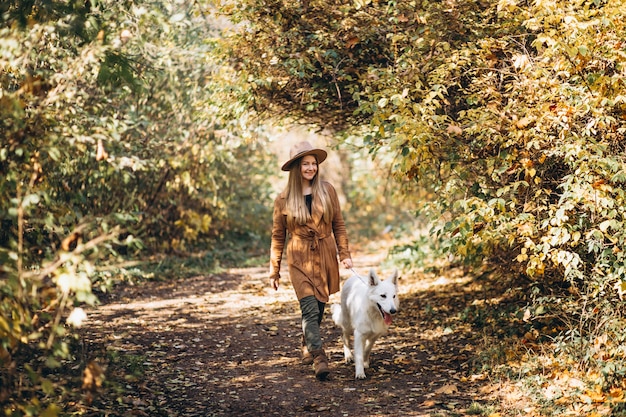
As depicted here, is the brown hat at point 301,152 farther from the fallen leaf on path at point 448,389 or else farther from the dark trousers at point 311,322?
the fallen leaf on path at point 448,389

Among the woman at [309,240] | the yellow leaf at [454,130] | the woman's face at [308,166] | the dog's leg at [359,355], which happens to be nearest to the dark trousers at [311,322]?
the woman at [309,240]

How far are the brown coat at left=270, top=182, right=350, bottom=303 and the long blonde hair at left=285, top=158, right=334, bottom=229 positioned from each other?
47mm

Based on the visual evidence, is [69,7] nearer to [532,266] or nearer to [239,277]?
[532,266]

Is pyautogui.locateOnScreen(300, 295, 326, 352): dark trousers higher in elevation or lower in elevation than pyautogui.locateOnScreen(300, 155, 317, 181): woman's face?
lower

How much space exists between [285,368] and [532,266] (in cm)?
252

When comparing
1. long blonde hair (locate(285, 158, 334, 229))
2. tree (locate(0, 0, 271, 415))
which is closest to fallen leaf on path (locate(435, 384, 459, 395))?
long blonde hair (locate(285, 158, 334, 229))

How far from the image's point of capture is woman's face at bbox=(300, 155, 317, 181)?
6.07 m

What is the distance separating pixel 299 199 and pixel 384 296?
1149mm

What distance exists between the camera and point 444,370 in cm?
637

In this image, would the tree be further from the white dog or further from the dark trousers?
the white dog

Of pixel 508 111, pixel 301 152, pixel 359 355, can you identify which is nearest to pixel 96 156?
pixel 301 152

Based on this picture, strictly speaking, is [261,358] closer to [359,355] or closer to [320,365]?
[320,365]

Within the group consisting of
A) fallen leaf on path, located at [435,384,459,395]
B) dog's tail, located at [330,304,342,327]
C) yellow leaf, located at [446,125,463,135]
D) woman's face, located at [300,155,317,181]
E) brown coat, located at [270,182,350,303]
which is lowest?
fallen leaf on path, located at [435,384,459,395]

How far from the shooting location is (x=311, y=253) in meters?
6.11
